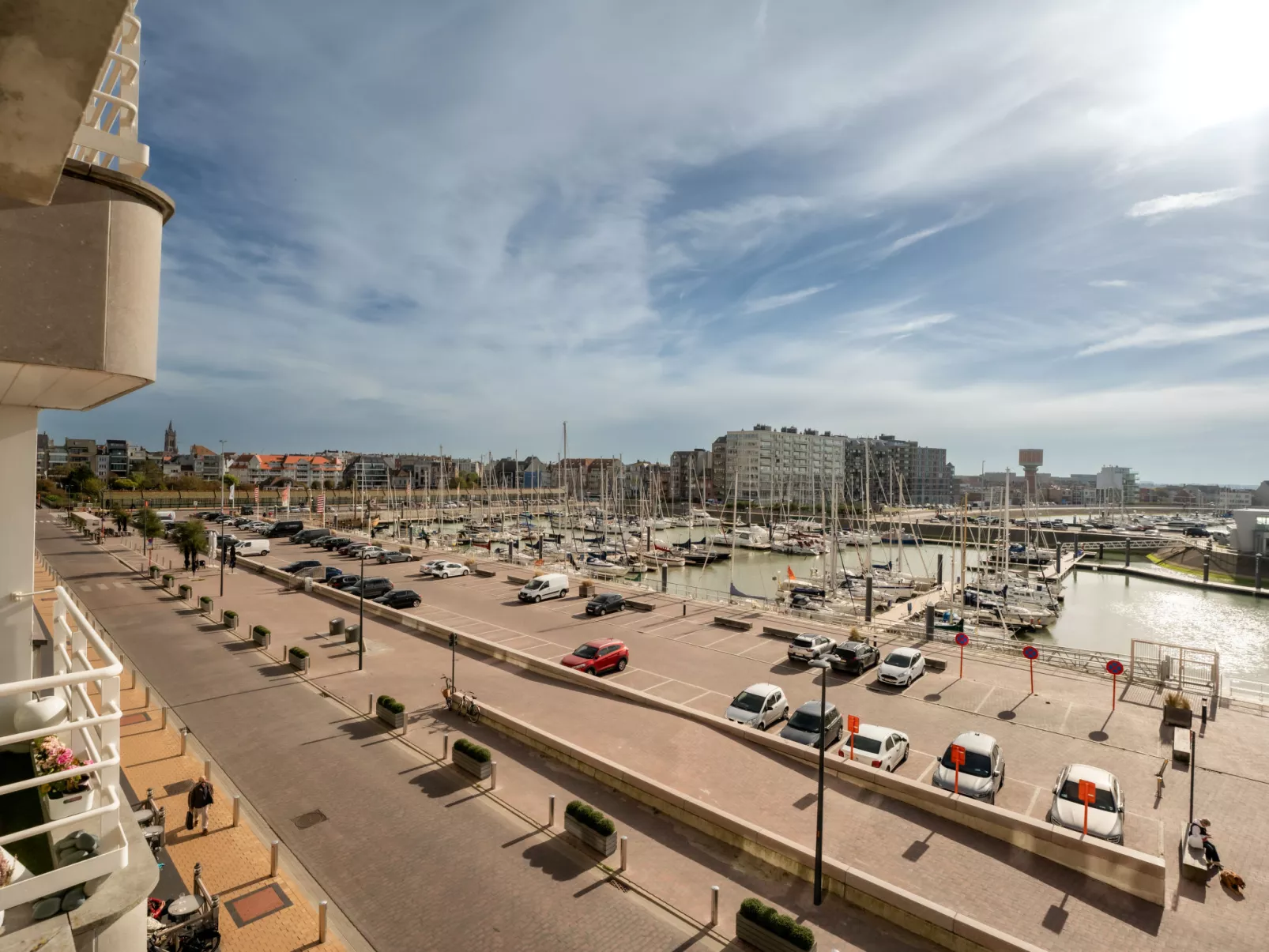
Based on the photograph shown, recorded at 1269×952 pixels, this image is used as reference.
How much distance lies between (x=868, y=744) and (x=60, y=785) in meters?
16.6

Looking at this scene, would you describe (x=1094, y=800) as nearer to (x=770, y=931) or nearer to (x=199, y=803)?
(x=770, y=931)

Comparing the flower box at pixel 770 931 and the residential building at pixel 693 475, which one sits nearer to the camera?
the flower box at pixel 770 931

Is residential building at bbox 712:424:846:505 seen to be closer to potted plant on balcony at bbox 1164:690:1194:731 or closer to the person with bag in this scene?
potted plant on balcony at bbox 1164:690:1194:731

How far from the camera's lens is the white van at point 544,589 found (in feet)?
122

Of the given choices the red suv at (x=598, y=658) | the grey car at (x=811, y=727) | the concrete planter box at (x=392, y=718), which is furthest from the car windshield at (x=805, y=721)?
the concrete planter box at (x=392, y=718)

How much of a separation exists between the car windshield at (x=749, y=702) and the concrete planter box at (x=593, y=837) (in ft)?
25.4

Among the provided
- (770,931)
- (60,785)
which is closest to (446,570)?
(770,931)

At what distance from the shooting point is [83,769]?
126 inches

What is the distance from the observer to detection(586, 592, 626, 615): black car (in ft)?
113

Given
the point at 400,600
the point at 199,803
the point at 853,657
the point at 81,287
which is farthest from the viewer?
the point at 400,600

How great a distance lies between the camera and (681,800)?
44.0 feet

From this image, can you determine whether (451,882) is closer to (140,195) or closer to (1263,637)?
(140,195)

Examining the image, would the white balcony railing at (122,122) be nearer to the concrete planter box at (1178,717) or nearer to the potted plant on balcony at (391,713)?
the potted plant on balcony at (391,713)

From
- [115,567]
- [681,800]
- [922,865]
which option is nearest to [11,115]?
[681,800]
